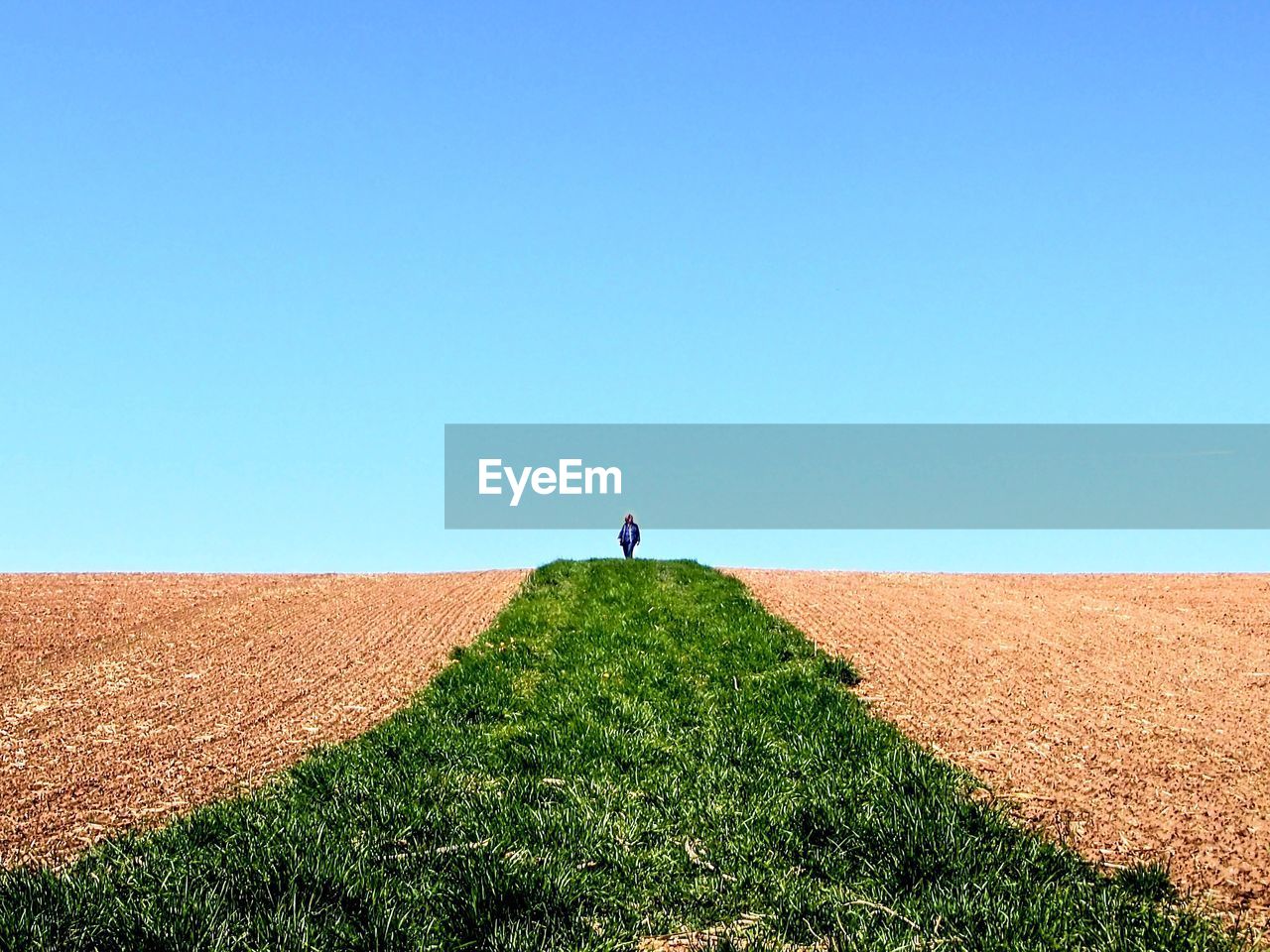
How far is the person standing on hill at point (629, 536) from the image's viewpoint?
27.6m

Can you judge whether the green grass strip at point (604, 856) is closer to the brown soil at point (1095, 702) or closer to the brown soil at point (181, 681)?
the brown soil at point (1095, 702)

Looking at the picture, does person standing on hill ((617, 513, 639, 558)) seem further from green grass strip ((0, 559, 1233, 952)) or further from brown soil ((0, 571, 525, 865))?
green grass strip ((0, 559, 1233, 952))

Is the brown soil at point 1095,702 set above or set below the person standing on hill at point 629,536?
below

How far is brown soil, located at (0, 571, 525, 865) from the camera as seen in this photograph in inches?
352

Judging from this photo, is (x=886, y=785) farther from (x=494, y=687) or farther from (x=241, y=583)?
(x=241, y=583)

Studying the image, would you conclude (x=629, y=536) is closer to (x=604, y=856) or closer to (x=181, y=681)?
(x=181, y=681)

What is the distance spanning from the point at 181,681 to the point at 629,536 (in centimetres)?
1545

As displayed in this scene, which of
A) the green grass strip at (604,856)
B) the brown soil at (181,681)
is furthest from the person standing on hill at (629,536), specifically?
the green grass strip at (604,856)

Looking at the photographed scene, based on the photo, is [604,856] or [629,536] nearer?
[604,856]

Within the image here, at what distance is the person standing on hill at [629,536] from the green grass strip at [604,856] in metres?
17.0

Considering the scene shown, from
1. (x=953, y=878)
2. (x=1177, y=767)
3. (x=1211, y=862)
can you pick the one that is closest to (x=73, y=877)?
(x=953, y=878)

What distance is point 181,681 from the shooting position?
44.3 feet

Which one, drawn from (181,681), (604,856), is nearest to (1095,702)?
(604,856)

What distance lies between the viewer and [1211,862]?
6434 millimetres
